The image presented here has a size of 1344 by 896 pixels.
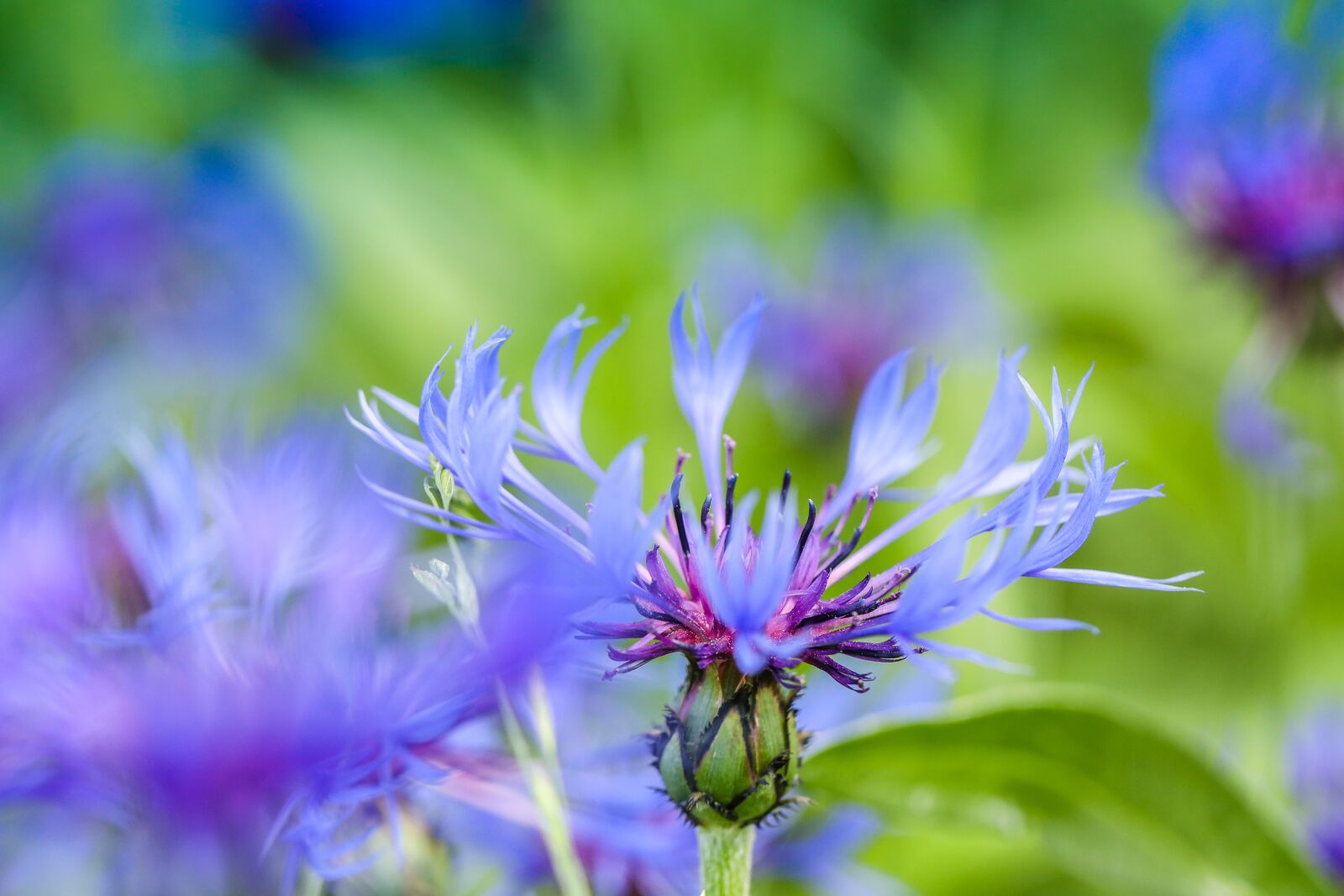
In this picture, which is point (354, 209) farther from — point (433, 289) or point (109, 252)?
point (109, 252)

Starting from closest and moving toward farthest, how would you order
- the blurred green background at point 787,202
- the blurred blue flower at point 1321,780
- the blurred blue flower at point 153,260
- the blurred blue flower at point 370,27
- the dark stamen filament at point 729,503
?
the dark stamen filament at point 729,503, the blurred blue flower at point 1321,780, the blurred green background at point 787,202, the blurred blue flower at point 153,260, the blurred blue flower at point 370,27

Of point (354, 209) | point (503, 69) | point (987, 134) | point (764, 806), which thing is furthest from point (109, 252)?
point (764, 806)

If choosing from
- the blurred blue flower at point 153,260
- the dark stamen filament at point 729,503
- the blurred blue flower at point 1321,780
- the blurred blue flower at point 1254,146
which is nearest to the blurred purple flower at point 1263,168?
the blurred blue flower at point 1254,146

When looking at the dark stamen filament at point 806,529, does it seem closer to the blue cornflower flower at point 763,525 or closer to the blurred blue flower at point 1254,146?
the blue cornflower flower at point 763,525

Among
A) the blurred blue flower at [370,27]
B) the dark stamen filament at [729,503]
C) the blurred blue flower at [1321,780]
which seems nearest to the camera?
the dark stamen filament at [729,503]

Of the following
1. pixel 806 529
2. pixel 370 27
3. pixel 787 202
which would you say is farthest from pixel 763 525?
pixel 370 27

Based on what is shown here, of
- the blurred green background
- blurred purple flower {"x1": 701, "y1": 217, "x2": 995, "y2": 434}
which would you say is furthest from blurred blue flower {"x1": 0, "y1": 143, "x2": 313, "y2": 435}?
blurred purple flower {"x1": 701, "y1": 217, "x2": 995, "y2": 434}

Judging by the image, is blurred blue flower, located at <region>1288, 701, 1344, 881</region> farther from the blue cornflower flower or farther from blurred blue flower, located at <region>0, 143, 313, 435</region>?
blurred blue flower, located at <region>0, 143, 313, 435</region>
